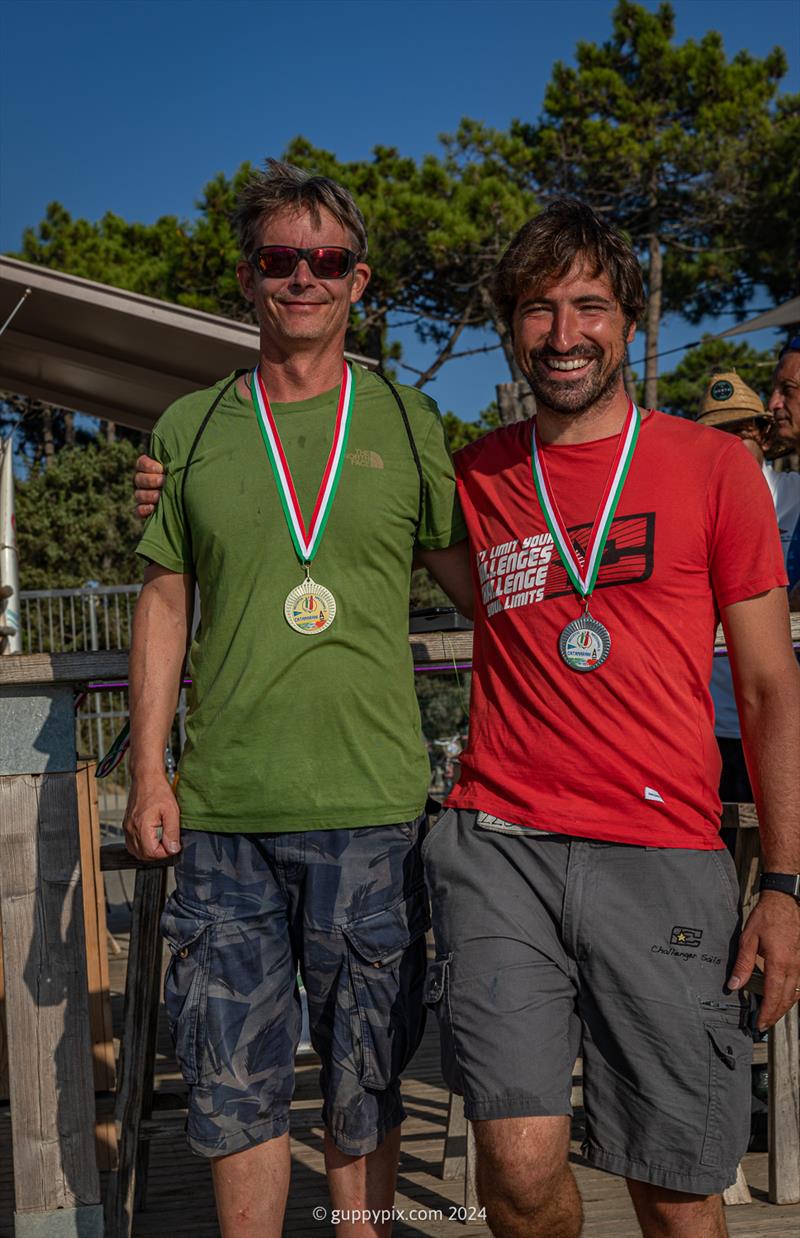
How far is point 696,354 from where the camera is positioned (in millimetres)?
28766

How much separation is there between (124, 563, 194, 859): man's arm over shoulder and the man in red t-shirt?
58cm

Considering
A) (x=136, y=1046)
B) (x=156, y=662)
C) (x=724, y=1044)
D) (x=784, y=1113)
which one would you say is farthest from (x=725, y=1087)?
(x=136, y=1046)

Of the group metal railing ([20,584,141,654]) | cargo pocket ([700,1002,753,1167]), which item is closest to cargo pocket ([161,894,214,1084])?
cargo pocket ([700,1002,753,1167])

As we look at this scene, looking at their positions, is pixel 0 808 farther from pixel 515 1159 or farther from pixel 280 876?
pixel 515 1159

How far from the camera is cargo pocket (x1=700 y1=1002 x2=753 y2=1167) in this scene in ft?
7.75

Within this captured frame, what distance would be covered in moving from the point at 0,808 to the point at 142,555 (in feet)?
2.81

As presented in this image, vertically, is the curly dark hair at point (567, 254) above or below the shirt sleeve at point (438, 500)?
above

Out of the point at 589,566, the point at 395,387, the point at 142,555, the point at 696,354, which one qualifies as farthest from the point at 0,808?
the point at 696,354

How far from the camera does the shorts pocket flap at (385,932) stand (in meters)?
2.59

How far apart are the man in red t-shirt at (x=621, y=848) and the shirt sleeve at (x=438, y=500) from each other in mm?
252

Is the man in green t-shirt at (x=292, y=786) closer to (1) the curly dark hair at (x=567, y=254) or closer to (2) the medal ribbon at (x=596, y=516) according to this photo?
(2) the medal ribbon at (x=596, y=516)

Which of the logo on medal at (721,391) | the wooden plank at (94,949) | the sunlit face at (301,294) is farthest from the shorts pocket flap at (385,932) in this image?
the logo on medal at (721,391)

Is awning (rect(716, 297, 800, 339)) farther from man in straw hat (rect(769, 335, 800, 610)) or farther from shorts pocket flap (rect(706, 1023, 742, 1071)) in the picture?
shorts pocket flap (rect(706, 1023, 742, 1071))

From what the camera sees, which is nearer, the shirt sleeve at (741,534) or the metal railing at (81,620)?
the shirt sleeve at (741,534)
